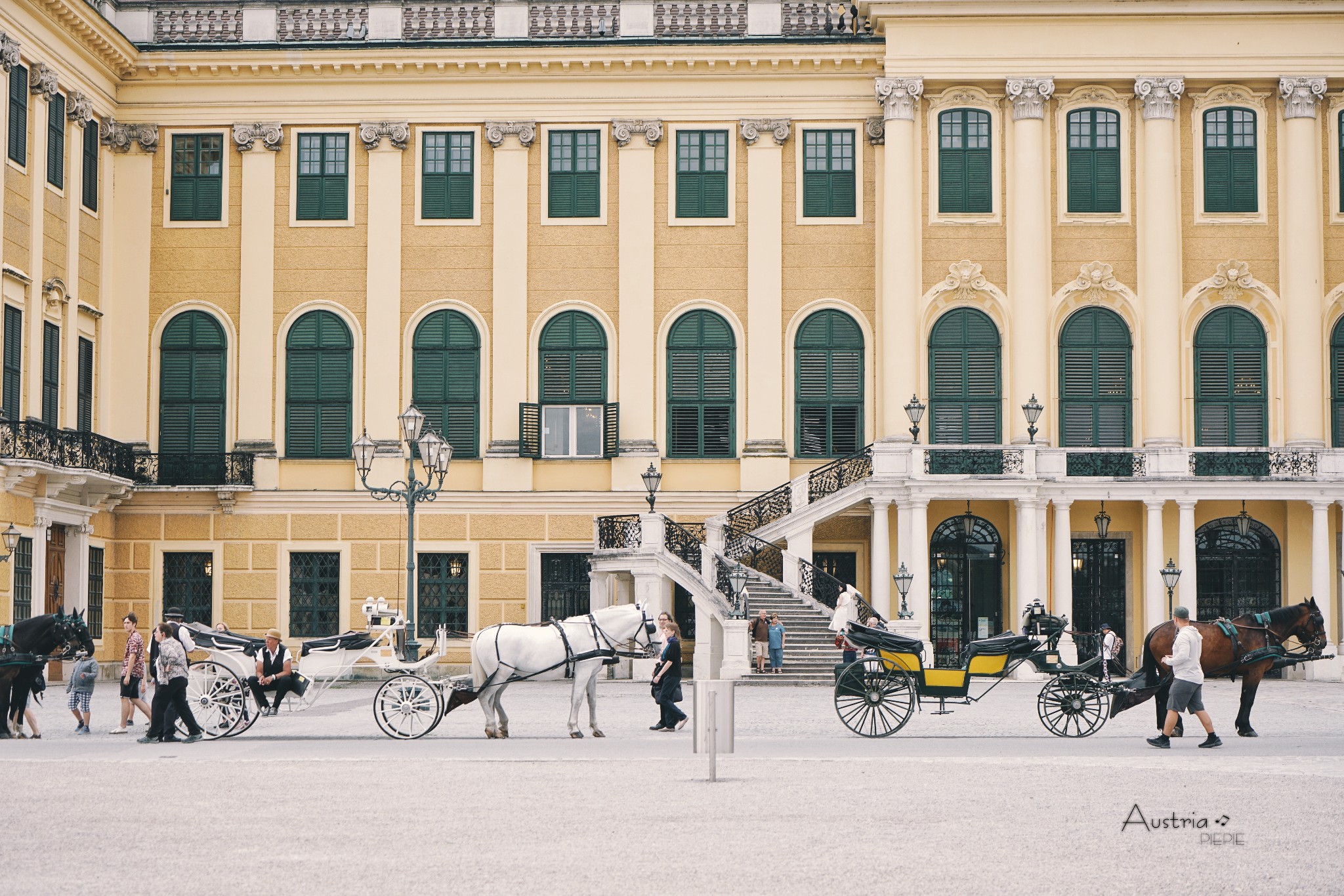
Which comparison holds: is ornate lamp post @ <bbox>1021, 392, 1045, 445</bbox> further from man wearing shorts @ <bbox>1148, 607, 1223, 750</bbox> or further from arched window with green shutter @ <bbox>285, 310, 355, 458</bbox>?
man wearing shorts @ <bbox>1148, 607, 1223, 750</bbox>

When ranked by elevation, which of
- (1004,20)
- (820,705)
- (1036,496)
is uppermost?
(1004,20)

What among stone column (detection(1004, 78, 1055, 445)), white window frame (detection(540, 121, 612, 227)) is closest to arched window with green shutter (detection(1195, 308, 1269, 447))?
stone column (detection(1004, 78, 1055, 445))

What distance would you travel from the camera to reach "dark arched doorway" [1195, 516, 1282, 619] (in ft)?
130

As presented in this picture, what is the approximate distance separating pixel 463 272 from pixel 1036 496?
43.6 ft

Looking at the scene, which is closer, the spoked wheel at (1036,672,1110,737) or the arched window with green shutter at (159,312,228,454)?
the spoked wheel at (1036,672,1110,737)

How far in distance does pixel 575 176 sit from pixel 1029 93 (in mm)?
9944

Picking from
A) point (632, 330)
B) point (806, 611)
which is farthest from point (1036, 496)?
point (632, 330)

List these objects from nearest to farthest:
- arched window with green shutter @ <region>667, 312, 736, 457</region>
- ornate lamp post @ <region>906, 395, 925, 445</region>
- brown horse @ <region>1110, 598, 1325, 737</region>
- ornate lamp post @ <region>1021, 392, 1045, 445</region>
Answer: brown horse @ <region>1110, 598, 1325, 737</region> < ornate lamp post @ <region>1021, 392, 1045, 445</region> < ornate lamp post @ <region>906, 395, 925, 445</region> < arched window with green shutter @ <region>667, 312, 736, 457</region>

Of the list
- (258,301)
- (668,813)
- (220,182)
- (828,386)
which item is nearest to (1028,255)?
(828,386)

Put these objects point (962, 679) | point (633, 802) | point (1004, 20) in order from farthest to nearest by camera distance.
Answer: point (1004, 20) → point (962, 679) → point (633, 802)

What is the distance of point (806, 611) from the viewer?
35.8 m

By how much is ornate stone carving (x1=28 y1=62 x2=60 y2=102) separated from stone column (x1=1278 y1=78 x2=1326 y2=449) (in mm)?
25296

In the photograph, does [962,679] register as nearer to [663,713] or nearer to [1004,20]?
[663,713]

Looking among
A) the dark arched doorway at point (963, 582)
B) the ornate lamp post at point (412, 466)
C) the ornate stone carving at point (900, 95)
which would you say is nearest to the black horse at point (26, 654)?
the ornate lamp post at point (412, 466)
